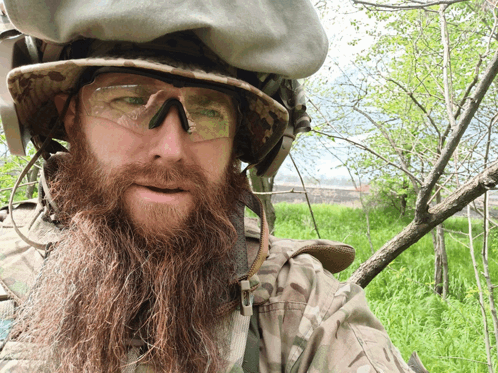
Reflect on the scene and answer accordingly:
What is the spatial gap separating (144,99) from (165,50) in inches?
6.7

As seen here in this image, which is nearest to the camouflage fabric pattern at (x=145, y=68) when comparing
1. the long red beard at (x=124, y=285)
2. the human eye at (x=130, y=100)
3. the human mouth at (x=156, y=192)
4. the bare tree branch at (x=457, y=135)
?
the human eye at (x=130, y=100)

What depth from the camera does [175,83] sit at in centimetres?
129

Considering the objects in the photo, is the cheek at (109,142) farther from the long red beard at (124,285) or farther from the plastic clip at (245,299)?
the plastic clip at (245,299)

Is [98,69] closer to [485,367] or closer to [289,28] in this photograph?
[289,28]

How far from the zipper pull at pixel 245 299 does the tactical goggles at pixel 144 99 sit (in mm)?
513

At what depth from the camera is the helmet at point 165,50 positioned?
1.10 m

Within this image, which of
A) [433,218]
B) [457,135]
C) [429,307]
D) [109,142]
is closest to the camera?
[109,142]

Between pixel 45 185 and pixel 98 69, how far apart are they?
515 millimetres

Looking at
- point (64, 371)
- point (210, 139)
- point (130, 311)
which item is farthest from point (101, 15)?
point (64, 371)

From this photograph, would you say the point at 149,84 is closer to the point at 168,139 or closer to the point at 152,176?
the point at 168,139

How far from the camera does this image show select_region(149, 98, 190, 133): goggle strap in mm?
1264

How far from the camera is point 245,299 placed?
1.34 metres

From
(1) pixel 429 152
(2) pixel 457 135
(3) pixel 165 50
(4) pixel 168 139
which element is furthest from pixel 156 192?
(1) pixel 429 152

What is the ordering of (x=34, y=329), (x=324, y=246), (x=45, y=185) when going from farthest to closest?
(x=324, y=246), (x=45, y=185), (x=34, y=329)
